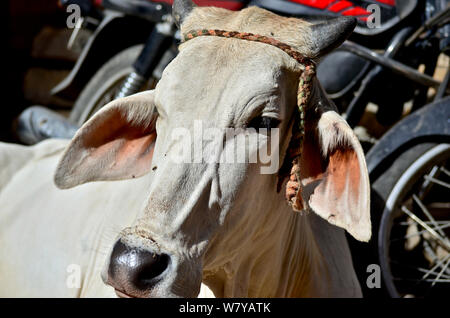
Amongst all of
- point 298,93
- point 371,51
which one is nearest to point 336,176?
point 298,93

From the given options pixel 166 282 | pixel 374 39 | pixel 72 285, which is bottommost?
pixel 72 285

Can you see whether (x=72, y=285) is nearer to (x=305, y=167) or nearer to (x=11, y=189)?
(x=11, y=189)

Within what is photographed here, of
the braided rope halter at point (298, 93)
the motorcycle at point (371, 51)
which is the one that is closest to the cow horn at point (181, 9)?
the braided rope halter at point (298, 93)

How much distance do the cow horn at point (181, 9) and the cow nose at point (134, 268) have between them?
0.76 metres

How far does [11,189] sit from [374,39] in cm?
186

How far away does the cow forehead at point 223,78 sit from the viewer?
5.42ft

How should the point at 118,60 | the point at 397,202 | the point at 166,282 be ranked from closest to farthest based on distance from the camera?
the point at 166,282 → the point at 397,202 → the point at 118,60

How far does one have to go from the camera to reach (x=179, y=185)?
5.17ft

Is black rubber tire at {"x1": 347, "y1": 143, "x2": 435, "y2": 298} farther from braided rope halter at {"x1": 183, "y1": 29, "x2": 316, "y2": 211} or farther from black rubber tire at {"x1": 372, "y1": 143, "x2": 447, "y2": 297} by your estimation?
braided rope halter at {"x1": 183, "y1": 29, "x2": 316, "y2": 211}

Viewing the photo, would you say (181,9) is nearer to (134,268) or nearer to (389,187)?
(134,268)

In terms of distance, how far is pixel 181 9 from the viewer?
1.96m

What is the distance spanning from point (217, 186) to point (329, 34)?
0.56 meters
